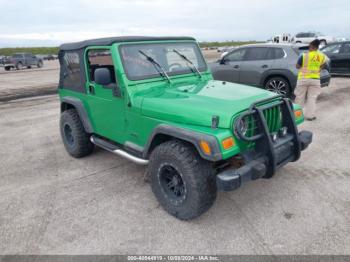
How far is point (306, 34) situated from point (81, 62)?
32.2 meters

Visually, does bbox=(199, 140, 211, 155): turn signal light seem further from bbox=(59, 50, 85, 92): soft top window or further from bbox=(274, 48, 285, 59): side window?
bbox=(274, 48, 285, 59): side window

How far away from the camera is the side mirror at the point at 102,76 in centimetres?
350

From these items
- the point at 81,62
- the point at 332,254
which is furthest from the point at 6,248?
the point at 332,254

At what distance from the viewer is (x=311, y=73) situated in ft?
21.2

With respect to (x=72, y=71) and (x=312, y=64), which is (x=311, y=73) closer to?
(x=312, y=64)

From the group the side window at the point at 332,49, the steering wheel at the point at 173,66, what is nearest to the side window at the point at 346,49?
the side window at the point at 332,49

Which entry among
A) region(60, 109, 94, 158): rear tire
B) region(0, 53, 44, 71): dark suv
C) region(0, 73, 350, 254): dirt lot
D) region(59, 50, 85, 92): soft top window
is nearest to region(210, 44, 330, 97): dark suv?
region(0, 73, 350, 254): dirt lot

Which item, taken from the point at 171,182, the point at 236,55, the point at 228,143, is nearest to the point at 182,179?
the point at 171,182

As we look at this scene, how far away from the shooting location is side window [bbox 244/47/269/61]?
8133 millimetres

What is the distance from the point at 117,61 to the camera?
3.47m

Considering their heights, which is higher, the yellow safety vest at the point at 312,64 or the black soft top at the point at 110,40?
the black soft top at the point at 110,40

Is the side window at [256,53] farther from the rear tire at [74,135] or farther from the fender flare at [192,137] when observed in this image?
the fender flare at [192,137]

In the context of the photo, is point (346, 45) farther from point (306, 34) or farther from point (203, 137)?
point (306, 34)

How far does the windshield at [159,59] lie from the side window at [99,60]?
295mm
